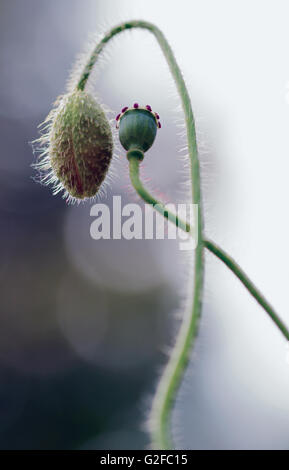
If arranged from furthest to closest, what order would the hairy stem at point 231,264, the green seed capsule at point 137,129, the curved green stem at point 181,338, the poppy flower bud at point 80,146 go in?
1. the poppy flower bud at point 80,146
2. the green seed capsule at point 137,129
3. the hairy stem at point 231,264
4. the curved green stem at point 181,338

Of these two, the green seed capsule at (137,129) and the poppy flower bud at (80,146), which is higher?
the poppy flower bud at (80,146)

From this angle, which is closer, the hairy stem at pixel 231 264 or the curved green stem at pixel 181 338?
the curved green stem at pixel 181 338

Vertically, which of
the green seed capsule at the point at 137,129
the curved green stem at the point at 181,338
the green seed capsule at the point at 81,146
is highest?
the green seed capsule at the point at 81,146

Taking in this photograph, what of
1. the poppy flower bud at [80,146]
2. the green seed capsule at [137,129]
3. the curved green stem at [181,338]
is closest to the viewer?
the curved green stem at [181,338]

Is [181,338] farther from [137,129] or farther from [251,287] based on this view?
[137,129]

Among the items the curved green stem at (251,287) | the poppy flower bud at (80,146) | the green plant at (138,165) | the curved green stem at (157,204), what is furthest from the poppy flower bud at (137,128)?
the curved green stem at (251,287)

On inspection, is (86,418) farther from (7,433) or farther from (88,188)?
(88,188)

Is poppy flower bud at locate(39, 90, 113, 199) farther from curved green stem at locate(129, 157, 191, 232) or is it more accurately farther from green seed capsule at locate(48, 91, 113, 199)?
curved green stem at locate(129, 157, 191, 232)

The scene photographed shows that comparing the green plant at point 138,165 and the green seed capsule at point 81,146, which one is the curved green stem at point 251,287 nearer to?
the green plant at point 138,165
